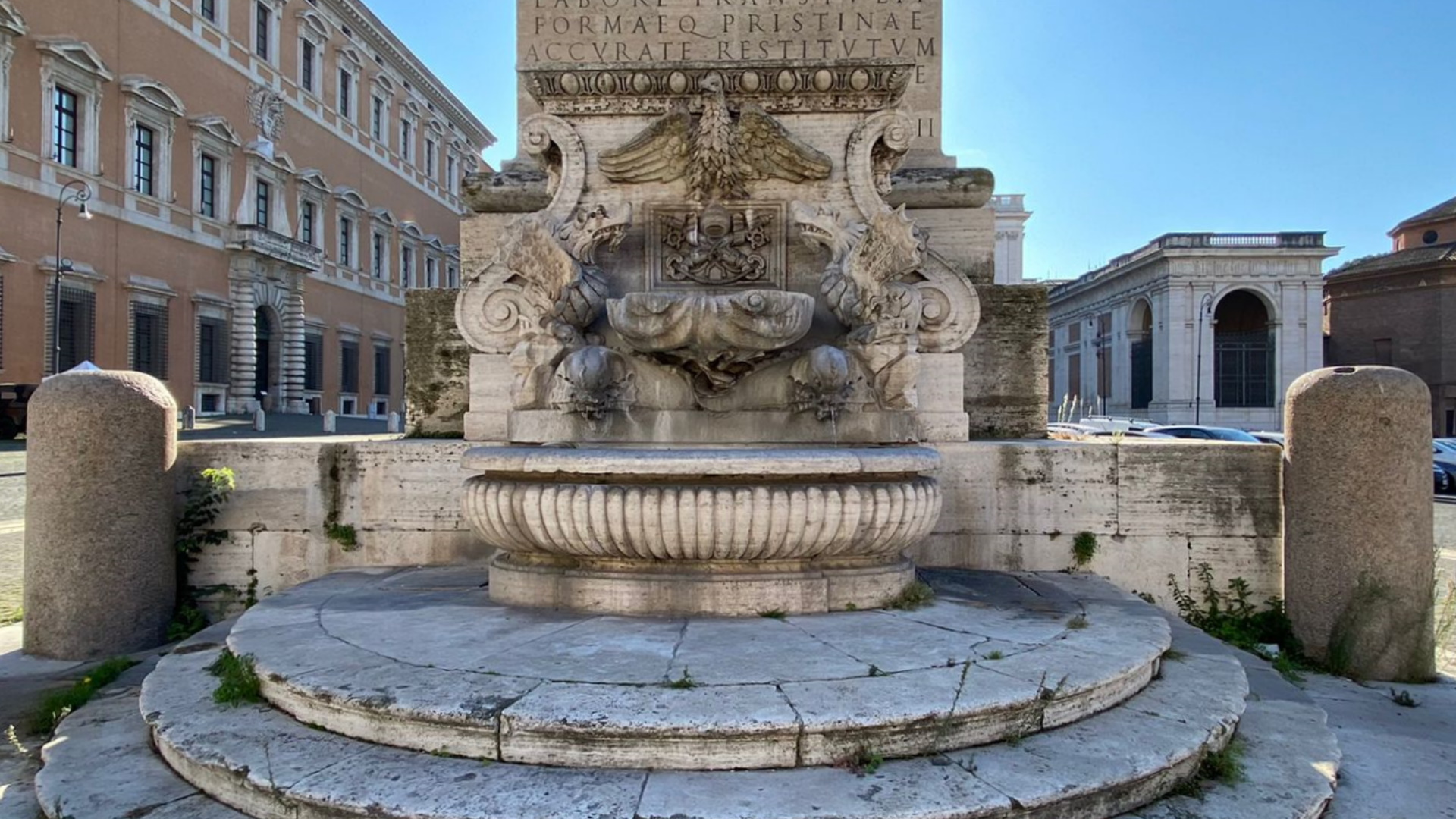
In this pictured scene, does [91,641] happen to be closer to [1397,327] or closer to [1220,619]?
[1220,619]

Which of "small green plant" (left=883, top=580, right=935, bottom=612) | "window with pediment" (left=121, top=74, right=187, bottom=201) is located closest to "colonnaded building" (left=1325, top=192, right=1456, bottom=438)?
"small green plant" (left=883, top=580, right=935, bottom=612)

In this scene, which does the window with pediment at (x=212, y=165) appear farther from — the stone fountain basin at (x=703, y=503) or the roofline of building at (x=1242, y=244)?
the roofline of building at (x=1242, y=244)

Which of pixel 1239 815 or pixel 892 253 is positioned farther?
pixel 892 253

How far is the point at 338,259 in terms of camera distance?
42.8 metres

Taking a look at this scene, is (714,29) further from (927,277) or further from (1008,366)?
(1008,366)

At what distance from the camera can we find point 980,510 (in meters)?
5.11

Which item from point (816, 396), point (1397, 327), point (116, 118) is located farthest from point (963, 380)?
point (1397, 327)

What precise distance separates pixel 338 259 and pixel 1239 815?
45.7 meters

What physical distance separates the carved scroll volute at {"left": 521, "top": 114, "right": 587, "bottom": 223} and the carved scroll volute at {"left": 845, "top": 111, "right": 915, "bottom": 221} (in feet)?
5.08

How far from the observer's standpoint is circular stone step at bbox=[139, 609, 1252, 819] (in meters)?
2.39

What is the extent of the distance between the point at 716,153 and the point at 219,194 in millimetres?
35579

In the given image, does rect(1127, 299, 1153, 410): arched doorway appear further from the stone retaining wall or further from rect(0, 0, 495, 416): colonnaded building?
the stone retaining wall

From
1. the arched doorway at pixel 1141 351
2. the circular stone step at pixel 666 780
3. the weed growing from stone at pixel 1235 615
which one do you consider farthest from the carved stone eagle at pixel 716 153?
the arched doorway at pixel 1141 351

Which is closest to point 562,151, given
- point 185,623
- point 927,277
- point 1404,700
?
point 927,277
